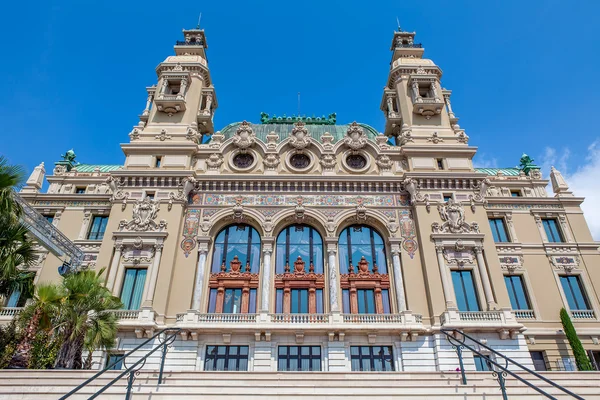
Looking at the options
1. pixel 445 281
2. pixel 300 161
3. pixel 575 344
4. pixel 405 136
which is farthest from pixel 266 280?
pixel 575 344

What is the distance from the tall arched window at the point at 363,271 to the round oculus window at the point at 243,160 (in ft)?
31.9

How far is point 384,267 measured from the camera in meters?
29.8

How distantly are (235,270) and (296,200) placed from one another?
22.9ft

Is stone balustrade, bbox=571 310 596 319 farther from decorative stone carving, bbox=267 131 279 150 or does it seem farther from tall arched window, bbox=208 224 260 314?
decorative stone carving, bbox=267 131 279 150

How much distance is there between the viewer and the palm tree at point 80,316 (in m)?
19.1

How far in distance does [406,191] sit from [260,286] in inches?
526

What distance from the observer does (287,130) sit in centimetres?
4044

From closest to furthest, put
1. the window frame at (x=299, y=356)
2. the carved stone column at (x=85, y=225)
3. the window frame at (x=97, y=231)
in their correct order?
the window frame at (x=299, y=356)
the carved stone column at (x=85, y=225)
the window frame at (x=97, y=231)

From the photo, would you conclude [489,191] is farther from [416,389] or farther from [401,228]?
[416,389]

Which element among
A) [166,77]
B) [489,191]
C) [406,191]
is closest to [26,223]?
[166,77]

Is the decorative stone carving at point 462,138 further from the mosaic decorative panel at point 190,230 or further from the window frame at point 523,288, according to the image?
the mosaic decorative panel at point 190,230

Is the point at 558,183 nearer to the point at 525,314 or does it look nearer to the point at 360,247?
the point at 525,314

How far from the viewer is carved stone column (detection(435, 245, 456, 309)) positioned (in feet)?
88.3

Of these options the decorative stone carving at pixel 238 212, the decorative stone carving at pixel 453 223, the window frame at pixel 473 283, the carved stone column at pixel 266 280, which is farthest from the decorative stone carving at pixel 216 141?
the window frame at pixel 473 283
